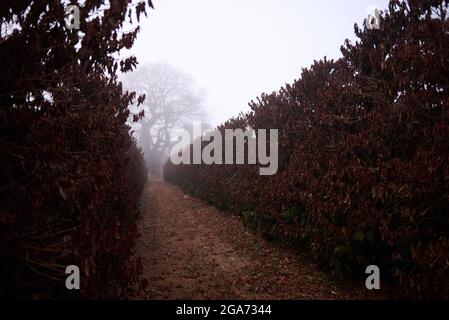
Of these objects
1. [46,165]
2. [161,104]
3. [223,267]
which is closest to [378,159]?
[223,267]

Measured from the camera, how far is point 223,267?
19.0 ft

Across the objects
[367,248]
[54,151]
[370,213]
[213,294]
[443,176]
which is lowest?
[213,294]

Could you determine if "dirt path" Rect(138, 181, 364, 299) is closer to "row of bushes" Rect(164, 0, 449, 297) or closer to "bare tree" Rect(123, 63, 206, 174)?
"row of bushes" Rect(164, 0, 449, 297)

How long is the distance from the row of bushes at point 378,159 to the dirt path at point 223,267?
414mm

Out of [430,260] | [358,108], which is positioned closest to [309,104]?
[358,108]

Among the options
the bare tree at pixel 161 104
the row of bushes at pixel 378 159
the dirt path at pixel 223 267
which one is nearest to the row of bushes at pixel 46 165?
the dirt path at pixel 223 267

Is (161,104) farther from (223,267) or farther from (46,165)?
(46,165)

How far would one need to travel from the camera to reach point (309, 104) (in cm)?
671

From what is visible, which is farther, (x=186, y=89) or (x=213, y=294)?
(x=186, y=89)

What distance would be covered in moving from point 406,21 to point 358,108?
1.58 meters

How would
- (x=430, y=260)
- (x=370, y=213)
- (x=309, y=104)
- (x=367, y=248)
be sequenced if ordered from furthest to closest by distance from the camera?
(x=309, y=104), (x=367, y=248), (x=370, y=213), (x=430, y=260)

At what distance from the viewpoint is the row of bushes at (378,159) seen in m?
3.61

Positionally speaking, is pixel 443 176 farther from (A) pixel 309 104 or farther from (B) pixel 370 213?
(A) pixel 309 104

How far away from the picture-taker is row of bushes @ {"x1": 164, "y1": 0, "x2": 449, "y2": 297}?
3.61 meters
